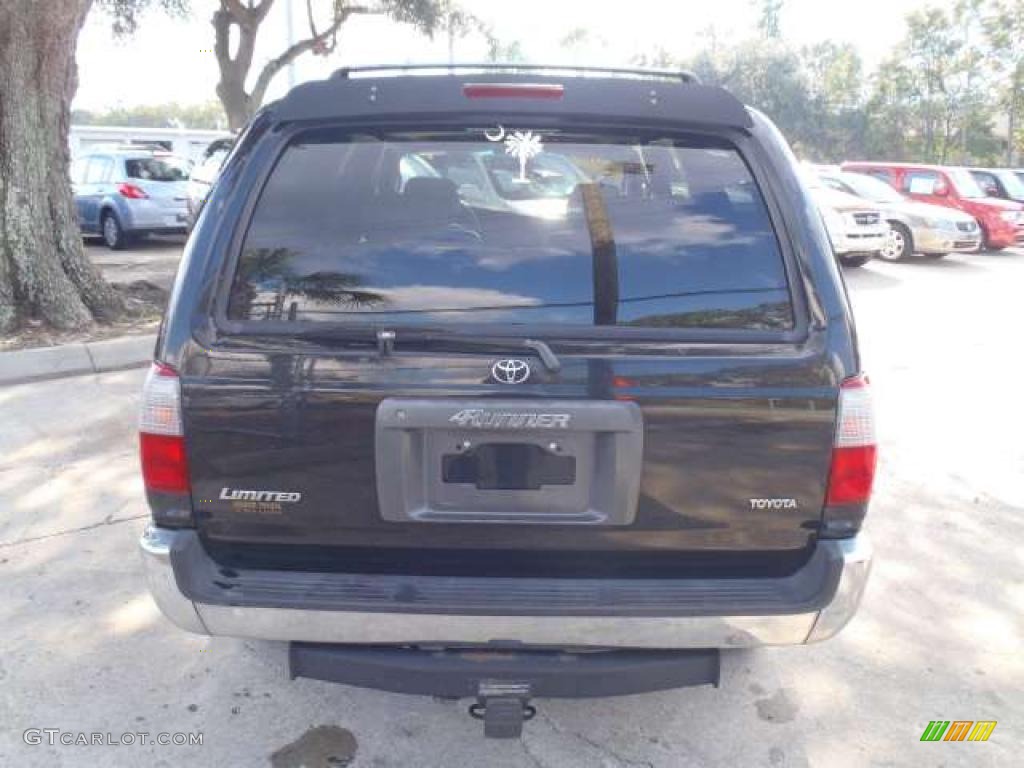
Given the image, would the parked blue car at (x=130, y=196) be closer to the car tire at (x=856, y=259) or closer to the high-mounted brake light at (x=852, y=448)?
the car tire at (x=856, y=259)

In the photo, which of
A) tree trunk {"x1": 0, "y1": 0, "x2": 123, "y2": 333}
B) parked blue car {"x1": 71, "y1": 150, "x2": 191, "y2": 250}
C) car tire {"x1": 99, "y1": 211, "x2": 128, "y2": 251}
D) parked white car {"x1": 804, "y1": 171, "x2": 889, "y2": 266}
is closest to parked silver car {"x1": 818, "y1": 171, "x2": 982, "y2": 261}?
parked white car {"x1": 804, "y1": 171, "x2": 889, "y2": 266}

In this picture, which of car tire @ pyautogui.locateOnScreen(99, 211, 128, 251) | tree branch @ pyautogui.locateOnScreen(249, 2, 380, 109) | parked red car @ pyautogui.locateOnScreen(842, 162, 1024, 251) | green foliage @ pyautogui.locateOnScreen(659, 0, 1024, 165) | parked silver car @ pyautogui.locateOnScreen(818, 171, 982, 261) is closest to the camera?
car tire @ pyautogui.locateOnScreen(99, 211, 128, 251)

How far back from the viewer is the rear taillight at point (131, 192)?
45.6 feet

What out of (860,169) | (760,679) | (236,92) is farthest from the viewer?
(236,92)

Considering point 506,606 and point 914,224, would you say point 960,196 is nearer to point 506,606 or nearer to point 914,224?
point 914,224


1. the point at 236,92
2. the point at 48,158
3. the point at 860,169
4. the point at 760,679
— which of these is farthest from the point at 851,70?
the point at 760,679

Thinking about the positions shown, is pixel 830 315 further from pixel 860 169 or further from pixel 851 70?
pixel 851 70

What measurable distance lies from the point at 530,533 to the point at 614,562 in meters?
0.25

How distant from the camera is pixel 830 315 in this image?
2287mm

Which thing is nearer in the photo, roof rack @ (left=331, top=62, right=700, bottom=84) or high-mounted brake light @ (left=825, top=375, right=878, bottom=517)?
high-mounted brake light @ (left=825, top=375, right=878, bottom=517)

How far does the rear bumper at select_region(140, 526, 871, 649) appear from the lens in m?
2.23

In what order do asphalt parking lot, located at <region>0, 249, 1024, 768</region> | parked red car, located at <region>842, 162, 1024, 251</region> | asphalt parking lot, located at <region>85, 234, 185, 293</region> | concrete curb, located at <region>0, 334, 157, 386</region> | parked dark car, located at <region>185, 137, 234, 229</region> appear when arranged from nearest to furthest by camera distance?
asphalt parking lot, located at <region>0, 249, 1024, 768</region>, concrete curb, located at <region>0, 334, 157, 386</region>, asphalt parking lot, located at <region>85, 234, 185, 293</region>, parked dark car, located at <region>185, 137, 234, 229</region>, parked red car, located at <region>842, 162, 1024, 251</region>

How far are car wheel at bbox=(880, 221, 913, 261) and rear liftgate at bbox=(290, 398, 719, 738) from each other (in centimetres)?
1482

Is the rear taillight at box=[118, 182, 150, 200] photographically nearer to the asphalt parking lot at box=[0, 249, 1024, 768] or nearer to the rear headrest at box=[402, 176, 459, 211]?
the asphalt parking lot at box=[0, 249, 1024, 768]
